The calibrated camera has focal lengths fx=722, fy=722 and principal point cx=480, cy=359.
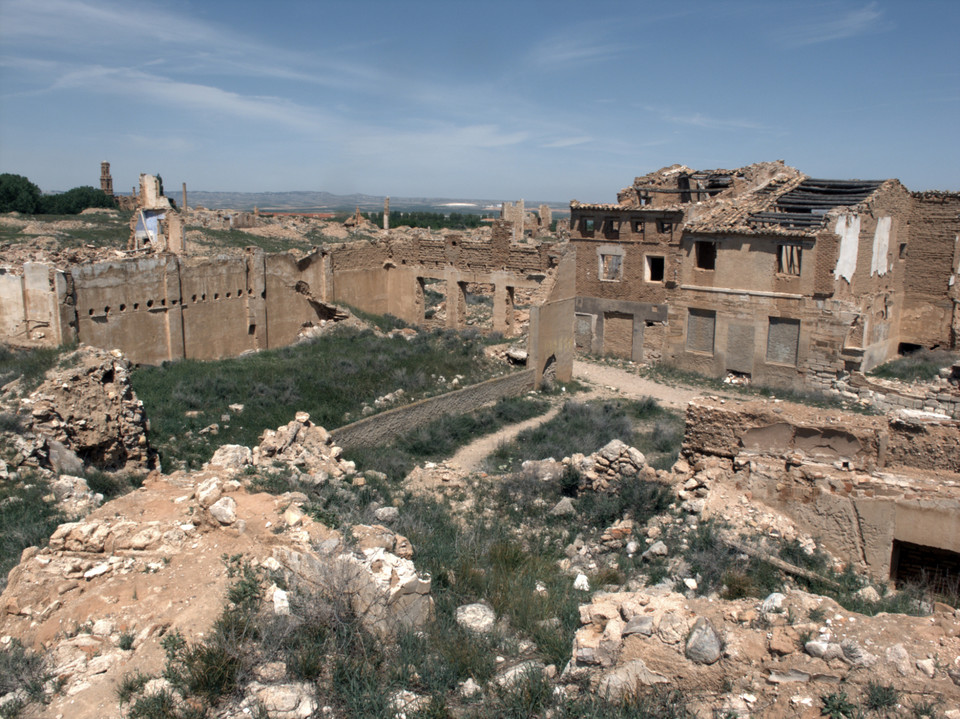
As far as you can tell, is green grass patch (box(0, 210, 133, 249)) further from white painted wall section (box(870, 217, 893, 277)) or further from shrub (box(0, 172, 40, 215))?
white painted wall section (box(870, 217, 893, 277))

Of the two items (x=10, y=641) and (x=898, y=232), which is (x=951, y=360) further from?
(x=10, y=641)

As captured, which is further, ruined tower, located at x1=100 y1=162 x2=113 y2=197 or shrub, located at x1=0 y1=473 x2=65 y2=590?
ruined tower, located at x1=100 y1=162 x2=113 y2=197

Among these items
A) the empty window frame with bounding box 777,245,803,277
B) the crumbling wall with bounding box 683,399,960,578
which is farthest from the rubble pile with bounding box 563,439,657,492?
the empty window frame with bounding box 777,245,803,277

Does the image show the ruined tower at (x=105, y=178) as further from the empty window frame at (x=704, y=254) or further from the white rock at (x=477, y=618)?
the white rock at (x=477, y=618)

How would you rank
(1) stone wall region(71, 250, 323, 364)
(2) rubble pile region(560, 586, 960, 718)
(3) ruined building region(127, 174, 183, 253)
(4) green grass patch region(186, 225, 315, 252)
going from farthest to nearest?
(4) green grass patch region(186, 225, 315, 252)
(3) ruined building region(127, 174, 183, 253)
(1) stone wall region(71, 250, 323, 364)
(2) rubble pile region(560, 586, 960, 718)

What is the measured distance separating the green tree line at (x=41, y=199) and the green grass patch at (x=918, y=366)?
53.6 m

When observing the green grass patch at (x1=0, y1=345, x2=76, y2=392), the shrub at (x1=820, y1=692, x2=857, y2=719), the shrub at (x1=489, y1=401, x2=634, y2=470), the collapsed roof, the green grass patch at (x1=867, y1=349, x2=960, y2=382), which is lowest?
the shrub at (x1=489, y1=401, x2=634, y2=470)

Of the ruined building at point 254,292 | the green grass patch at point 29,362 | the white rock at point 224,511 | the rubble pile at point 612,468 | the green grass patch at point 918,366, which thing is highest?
the ruined building at point 254,292

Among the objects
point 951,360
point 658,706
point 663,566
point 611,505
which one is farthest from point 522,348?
point 658,706

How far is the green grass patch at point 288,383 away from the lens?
1397 centimetres

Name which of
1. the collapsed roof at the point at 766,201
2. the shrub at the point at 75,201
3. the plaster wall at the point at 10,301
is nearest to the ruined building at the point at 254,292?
the plaster wall at the point at 10,301

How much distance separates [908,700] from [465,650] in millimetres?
3272

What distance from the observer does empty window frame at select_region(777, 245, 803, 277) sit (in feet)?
75.6

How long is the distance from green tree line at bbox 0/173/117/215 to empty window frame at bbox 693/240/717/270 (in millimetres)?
47316
